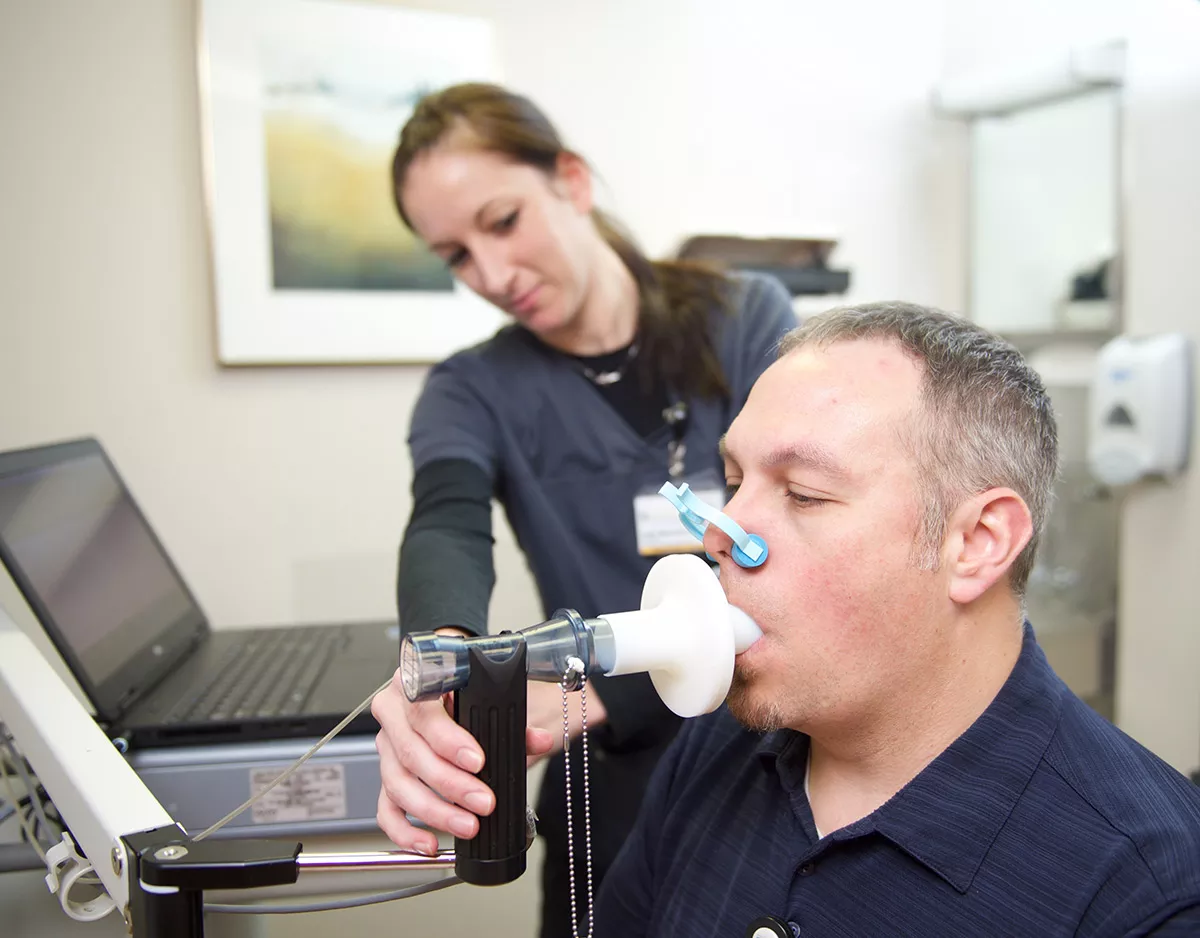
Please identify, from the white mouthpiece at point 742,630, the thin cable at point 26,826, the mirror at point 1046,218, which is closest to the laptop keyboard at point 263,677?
the thin cable at point 26,826

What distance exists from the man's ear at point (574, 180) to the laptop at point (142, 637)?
0.72 m

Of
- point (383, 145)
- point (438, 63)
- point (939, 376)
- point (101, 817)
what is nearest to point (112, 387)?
point (383, 145)

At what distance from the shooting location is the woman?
4.27ft

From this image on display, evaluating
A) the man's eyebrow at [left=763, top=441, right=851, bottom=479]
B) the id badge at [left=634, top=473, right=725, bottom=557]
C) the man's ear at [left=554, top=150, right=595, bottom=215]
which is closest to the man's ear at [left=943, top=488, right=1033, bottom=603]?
the man's eyebrow at [left=763, top=441, right=851, bottom=479]

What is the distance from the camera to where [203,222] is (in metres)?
1.96

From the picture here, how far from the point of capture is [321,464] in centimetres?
211

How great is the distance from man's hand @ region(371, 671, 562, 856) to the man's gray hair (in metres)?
0.40

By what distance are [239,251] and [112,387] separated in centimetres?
37

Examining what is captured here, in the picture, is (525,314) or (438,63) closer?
(525,314)

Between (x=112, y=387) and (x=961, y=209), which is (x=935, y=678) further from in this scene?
(x=961, y=209)

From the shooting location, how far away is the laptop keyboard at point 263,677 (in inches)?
45.3

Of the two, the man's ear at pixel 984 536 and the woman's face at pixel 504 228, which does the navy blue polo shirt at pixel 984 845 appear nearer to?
the man's ear at pixel 984 536

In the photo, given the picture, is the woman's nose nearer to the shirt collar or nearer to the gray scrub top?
the gray scrub top

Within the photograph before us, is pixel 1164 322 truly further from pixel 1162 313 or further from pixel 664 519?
pixel 664 519
